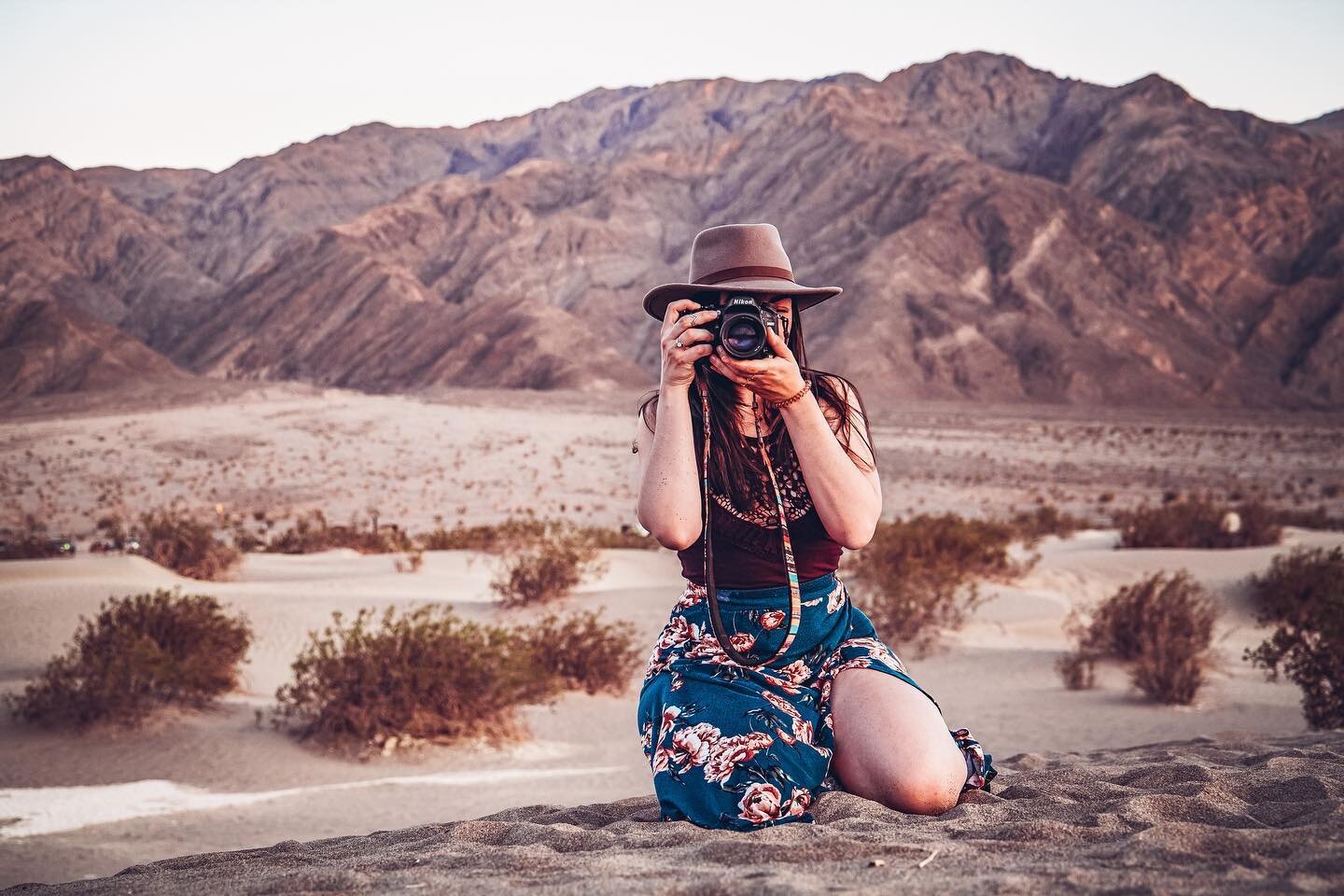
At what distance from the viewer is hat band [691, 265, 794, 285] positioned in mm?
3219

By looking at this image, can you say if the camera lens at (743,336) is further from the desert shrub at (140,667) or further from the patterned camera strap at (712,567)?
the desert shrub at (140,667)

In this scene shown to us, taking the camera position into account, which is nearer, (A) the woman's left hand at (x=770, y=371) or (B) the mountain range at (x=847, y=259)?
(A) the woman's left hand at (x=770, y=371)

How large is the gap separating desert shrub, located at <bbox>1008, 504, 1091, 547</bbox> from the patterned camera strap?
1050 centimetres

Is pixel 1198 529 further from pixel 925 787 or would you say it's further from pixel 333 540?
pixel 925 787

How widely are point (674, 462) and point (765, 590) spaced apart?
0.47 m

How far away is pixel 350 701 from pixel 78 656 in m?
2.38

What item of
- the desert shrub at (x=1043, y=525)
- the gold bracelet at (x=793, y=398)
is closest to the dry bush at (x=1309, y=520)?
the desert shrub at (x=1043, y=525)

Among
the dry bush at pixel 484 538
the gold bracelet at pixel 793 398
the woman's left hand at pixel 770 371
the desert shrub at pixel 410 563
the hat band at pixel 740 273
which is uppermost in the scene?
the hat band at pixel 740 273

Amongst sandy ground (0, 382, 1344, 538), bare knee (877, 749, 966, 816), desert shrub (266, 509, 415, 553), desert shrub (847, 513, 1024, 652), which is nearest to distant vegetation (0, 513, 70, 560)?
desert shrub (266, 509, 415, 553)

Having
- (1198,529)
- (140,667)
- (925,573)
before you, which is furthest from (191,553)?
(1198,529)

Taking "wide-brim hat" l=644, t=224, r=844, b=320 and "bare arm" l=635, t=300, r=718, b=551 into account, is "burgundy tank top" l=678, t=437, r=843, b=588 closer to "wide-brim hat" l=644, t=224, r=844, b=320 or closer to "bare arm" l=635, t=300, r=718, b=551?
"bare arm" l=635, t=300, r=718, b=551

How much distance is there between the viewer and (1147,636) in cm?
757

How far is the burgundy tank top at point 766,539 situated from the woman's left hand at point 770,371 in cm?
33

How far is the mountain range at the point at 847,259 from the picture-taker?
61.6 metres
